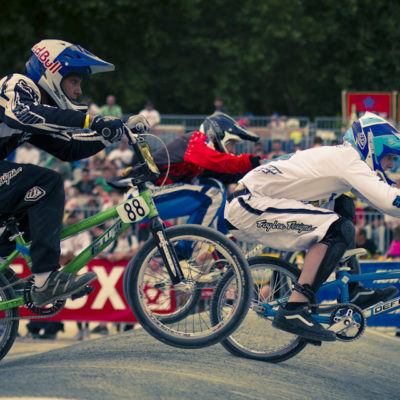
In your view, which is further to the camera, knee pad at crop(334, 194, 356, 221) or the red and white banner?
the red and white banner

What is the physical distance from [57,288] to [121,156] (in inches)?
456

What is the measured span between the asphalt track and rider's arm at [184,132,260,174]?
1718 millimetres

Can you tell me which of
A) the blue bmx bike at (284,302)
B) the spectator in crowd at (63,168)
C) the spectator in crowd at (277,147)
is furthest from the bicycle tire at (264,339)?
the spectator in crowd at (63,168)

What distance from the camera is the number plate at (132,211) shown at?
5430mm

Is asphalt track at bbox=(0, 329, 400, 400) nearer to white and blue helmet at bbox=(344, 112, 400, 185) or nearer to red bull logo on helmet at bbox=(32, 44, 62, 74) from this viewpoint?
white and blue helmet at bbox=(344, 112, 400, 185)

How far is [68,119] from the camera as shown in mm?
5152

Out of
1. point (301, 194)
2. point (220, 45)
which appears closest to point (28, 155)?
point (301, 194)

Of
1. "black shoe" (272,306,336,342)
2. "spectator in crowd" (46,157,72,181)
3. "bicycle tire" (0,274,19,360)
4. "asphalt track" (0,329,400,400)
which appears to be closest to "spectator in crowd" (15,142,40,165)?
"spectator in crowd" (46,157,72,181)

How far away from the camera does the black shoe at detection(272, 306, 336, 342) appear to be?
5676 millimetres

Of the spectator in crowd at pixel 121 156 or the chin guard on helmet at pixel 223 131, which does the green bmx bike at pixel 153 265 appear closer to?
the chin guard on helmet at pixel 223 131

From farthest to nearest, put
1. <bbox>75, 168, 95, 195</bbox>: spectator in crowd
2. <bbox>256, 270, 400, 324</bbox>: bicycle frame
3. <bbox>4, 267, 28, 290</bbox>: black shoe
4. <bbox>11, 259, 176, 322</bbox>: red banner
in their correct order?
<bbox>75, 168, 95, 195</bbox>: spectator in crowd → <bbox>11, 259, 176, 322</bbox>: red banner → <bbox>256, 270, 400, 324</bbox>: bicycle frame → <bbox>4, 267, 28, 290</bbox>: black shoe

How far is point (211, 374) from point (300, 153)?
1.82m

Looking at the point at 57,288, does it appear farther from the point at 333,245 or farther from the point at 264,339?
the point at 333,245

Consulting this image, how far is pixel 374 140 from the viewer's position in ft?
19.3
